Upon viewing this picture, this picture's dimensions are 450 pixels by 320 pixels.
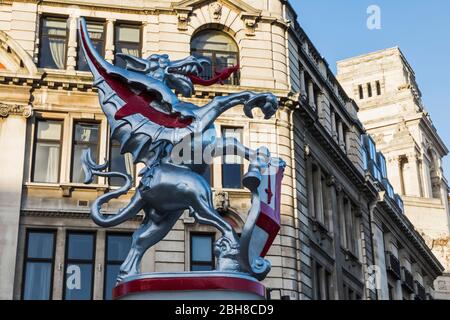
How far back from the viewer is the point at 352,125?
4769 cm

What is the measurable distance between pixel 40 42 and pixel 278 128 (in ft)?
33.1

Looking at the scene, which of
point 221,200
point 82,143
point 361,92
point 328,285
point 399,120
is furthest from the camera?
point 361,92

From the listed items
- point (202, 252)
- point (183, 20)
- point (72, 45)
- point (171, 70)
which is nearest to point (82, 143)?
point (72, 45)

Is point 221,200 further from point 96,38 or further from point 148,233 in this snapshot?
point 148,233

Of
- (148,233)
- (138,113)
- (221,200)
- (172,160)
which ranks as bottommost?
(148,233)

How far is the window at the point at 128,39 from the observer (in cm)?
3594

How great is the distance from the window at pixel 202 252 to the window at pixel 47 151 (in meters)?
5.68

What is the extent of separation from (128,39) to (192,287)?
19.3 meters

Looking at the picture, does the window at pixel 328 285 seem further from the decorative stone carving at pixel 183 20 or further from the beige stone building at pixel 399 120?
the beige stone building at pixel 399 120

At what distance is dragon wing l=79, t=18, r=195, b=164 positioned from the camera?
2078 centimetres

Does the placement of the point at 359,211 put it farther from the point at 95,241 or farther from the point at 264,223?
the point at 264,223

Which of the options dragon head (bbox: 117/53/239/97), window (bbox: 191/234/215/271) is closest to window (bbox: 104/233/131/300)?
window (bbox: 191/234/215/271)

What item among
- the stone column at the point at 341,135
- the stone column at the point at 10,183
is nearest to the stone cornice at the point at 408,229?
the stone column at the point at 341,135

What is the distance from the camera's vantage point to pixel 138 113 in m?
21.1
